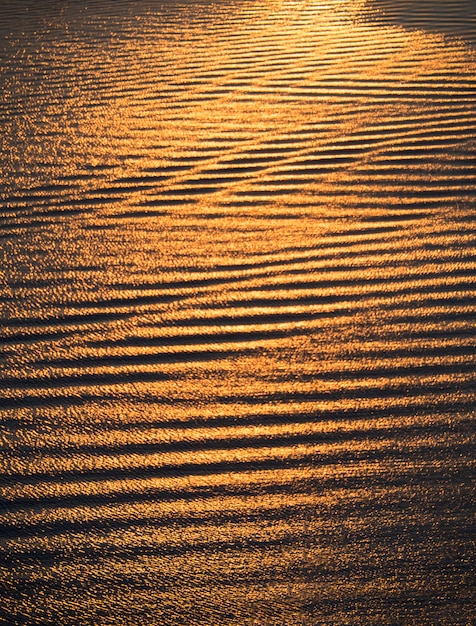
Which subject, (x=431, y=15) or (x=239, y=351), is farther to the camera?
(x=431, y=15)

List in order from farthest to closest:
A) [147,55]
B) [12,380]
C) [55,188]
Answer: [147,55] < [55,188] < [12,380]

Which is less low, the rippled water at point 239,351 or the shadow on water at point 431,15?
the shadow on water at point 431,15

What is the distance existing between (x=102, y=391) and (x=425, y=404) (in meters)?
1.03

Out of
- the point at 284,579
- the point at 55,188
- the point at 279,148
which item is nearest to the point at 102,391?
the point at 284,579

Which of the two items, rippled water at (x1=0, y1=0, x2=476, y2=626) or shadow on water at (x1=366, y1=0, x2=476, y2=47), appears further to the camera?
shadow on water at (x1=366, y1=0, x2=476, y2=47)

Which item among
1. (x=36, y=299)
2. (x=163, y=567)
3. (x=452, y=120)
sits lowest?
(x=163, y=567)

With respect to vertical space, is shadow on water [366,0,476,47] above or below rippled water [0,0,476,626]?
above

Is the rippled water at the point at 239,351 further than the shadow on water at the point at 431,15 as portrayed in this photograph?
No

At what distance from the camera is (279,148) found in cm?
471

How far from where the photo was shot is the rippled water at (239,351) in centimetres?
209

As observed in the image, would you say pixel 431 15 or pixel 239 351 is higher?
pixel 431 15

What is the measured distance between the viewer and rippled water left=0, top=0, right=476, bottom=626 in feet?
6.84

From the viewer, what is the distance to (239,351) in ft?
9.73

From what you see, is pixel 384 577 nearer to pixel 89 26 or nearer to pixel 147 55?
pixel 147 55
